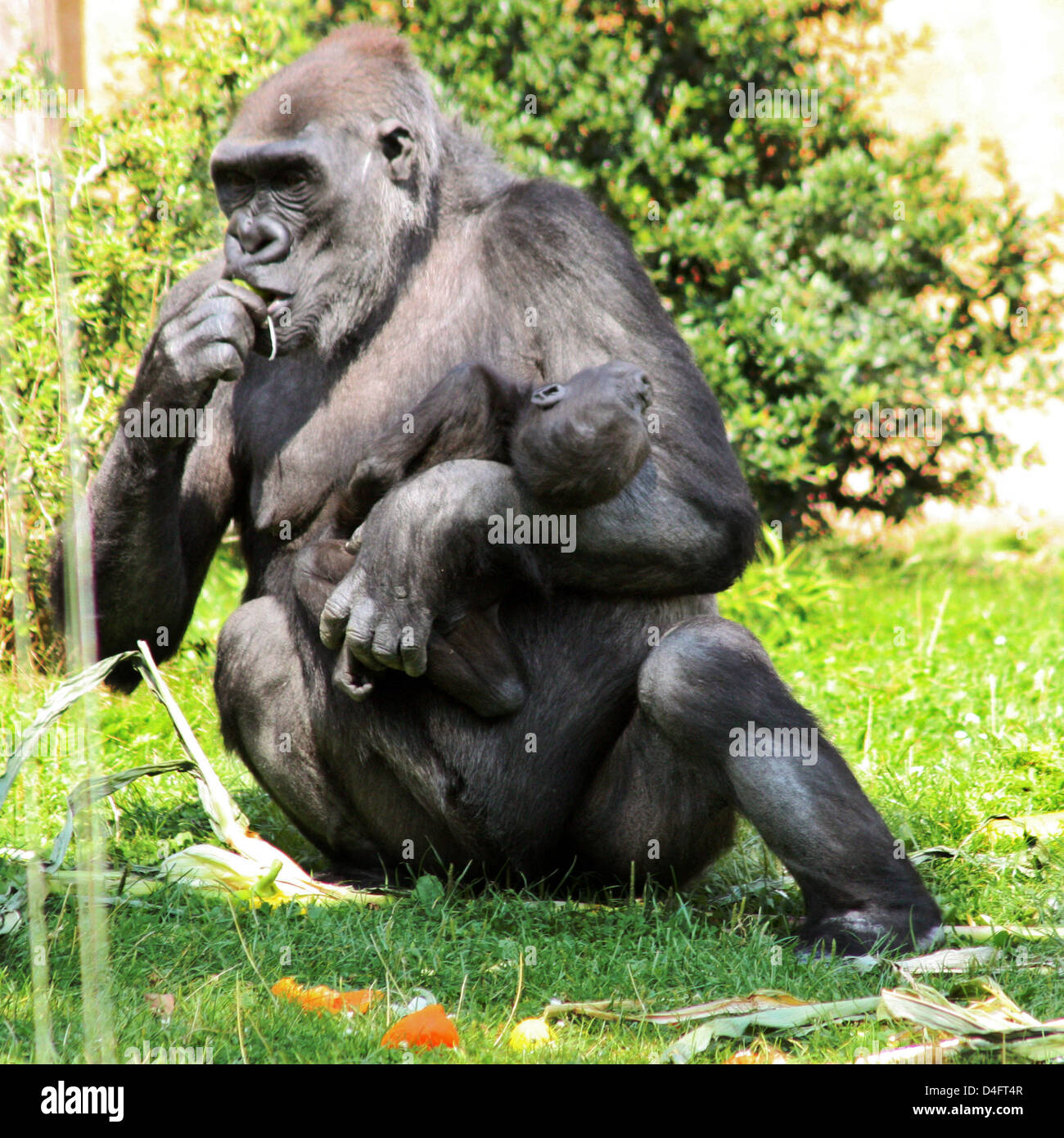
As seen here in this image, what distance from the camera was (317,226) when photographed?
357 centimetres

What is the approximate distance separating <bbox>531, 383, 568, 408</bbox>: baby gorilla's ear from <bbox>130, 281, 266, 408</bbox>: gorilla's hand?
27.8 inches

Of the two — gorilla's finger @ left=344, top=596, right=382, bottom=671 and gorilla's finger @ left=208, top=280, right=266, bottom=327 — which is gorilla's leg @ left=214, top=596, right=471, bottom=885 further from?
gorilla's finger @ left=208, top=280, right=266, bottom=327

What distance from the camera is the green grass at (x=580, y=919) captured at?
2.73 m

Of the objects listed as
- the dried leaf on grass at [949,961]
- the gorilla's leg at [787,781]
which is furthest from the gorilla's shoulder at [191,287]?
the dried leaf on grass at [949,961]

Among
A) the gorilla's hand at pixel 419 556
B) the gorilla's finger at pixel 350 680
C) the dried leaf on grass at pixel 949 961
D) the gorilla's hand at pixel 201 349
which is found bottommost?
the dried leaf on grass at pixel 949 961

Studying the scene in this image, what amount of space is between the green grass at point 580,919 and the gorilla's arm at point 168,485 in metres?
0.40

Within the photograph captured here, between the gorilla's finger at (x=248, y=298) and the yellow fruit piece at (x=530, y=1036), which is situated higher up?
the gorilla's finger at (x=248, y=298)

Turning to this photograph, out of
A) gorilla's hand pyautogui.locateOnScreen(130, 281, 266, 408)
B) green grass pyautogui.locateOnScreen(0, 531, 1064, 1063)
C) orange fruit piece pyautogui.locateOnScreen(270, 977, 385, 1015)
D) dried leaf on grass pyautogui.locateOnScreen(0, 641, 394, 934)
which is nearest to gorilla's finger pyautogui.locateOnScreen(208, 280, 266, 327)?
gorilla's hand pyautogui.locateOnScreen(130, 281, 266, 408)

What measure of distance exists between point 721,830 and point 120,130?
365 cm

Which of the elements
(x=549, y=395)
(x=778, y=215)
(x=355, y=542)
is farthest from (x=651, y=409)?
(x=778, y=215)

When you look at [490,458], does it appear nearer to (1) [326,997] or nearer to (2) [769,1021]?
(1) [326,997]

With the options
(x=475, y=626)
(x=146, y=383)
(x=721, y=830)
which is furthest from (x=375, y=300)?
(x=721, y=830)

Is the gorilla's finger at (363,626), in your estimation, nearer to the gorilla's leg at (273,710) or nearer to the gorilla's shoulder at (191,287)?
the gorilla's leg at (273,710)

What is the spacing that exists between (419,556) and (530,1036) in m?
1.10
